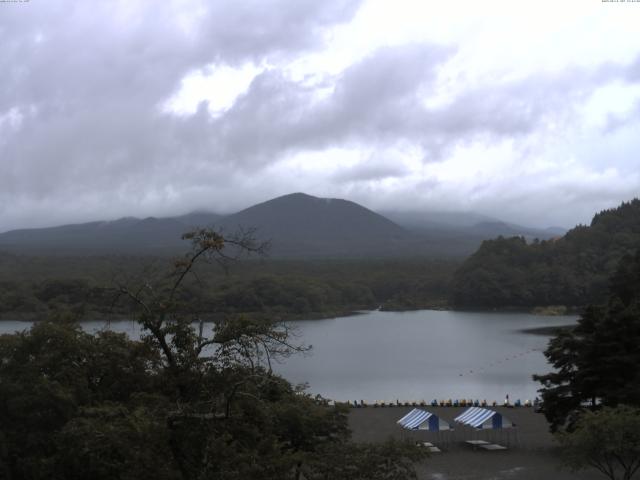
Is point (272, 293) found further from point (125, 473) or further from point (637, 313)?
point (125, 473)

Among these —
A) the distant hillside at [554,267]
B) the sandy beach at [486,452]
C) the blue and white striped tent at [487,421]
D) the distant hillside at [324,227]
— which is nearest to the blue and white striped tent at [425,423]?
Answer: the sandy beach at [486,452]

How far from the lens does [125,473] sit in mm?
4957

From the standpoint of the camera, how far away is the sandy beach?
11609 mm

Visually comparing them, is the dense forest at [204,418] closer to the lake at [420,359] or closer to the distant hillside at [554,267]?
the lake at [420,359]

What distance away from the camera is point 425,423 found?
542 inches

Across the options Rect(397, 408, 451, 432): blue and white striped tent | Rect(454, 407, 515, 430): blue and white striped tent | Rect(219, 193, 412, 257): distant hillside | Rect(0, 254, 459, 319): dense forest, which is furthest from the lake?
Rect(219, 193, 412, 257): distant hillside

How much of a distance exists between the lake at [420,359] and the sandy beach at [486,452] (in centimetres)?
491

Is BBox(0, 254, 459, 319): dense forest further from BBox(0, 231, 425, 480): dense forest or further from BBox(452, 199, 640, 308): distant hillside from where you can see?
BBox(0, 231, 425, 480): dense forest

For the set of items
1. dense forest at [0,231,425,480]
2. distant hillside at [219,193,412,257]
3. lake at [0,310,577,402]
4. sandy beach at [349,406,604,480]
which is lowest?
lake at [0,310,577,402]

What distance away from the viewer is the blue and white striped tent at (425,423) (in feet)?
Result: 44.5

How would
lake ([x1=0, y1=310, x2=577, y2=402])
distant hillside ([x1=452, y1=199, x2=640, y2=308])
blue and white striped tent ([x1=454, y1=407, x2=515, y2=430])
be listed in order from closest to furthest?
blue and white striped tent ([x1=454, y1=407, x2=515, y2=430]), lake ([x1=0, y1=310, x2=577, y2=402]), distant hillside ([x1=452, y1=199, x2=640, y2=308])

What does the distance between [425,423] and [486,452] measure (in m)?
1.23

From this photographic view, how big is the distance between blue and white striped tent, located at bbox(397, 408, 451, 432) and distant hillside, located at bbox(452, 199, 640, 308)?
131 ft

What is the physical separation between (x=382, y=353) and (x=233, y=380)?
27873 mm
